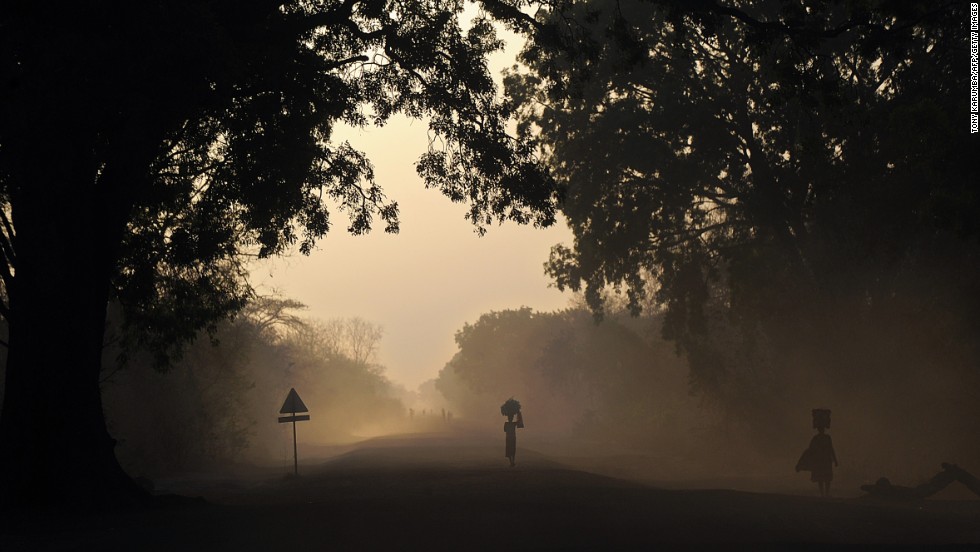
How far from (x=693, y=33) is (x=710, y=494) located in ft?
57.7

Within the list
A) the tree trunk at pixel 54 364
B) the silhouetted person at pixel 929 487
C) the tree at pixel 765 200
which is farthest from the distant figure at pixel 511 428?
the tree trunk at pixel 54 364

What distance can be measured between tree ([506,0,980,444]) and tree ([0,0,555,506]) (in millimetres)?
2665

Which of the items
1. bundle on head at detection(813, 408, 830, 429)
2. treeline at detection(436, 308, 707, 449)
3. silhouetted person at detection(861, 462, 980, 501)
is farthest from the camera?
treeline at detection(436, 308, 707, 449)

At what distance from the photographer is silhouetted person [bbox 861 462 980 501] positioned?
19125 millimetres

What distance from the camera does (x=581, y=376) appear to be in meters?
95.8

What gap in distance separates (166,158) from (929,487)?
54.7 feet

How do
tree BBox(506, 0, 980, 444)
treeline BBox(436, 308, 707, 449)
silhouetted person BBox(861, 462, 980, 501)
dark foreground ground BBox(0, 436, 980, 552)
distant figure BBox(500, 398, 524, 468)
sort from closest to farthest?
dark foreground ground BBox(0, 436, 980, 552), silhouetted person BBox(861, 462, 980, 501), tree BBox(506, 0, 980, 444), distant figure BBox(500, 398, 524, 468), treeline BBox(436, 308, 707, 449)

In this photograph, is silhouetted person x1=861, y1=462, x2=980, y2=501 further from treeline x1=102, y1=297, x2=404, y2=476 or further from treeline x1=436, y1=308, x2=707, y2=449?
treeline x1=436, y1=308, x2=707, y2=449

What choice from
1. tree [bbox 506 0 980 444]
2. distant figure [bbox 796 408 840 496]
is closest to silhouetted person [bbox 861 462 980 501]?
distant figure [bbox 796 408 840 496]

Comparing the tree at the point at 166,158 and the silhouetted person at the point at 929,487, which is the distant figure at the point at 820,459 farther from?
the tree at the point at 166,158

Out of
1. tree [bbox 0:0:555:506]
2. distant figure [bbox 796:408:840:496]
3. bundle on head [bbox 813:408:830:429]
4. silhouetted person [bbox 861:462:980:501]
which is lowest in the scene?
silhouetted person [bbox 861:462:980:501]

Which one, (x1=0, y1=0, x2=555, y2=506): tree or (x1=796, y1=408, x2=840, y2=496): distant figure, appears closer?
(x1=0, y1=0, x2=555, y2=506): tree

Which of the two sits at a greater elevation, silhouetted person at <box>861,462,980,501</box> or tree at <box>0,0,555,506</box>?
tree at <box>0,0,555,506</box>

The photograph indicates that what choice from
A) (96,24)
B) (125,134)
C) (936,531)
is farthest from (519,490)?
(96,24)
